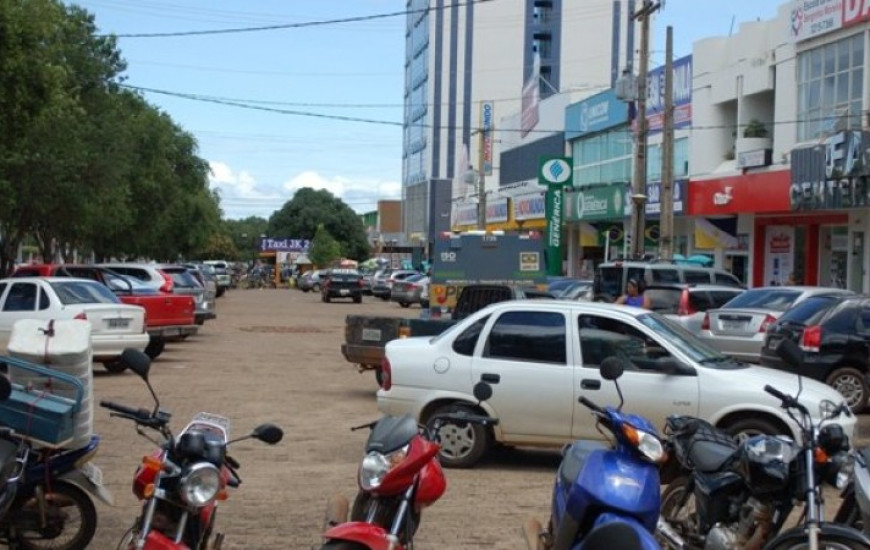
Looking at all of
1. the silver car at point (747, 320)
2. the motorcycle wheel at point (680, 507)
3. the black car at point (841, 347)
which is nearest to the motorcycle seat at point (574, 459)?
the motorcycle wheel at point (680, 507)

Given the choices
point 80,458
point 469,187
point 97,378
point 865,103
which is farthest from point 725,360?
point 469,187

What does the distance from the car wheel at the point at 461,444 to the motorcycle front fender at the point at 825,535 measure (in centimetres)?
499

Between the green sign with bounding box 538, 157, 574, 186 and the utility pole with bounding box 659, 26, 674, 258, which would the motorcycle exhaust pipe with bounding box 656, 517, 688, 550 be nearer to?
the utility pole with bounding box 659, 26, 674, 258

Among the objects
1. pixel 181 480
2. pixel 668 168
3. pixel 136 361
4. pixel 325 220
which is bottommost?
pixel 181 480

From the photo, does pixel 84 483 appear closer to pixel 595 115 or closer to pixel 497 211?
pixel 595 115

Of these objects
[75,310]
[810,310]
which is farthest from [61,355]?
[810,310]

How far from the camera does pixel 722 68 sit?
37.4m

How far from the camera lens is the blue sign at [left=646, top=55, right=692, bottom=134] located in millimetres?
40250

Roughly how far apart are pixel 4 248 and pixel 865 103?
25.9 meters

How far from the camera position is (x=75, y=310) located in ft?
58.2

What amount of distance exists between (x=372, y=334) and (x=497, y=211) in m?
52.9

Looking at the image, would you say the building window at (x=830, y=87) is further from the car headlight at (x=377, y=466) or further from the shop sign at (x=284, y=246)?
the shop sign at (x=284, y=246)

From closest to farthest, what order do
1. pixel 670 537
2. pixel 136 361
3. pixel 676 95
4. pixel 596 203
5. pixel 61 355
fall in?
pixel 136 361 → pixel 670 537 → pixel 61 355 → pixel 676 95 → pixel 596 203

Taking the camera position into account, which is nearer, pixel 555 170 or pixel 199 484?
pixel 199 484
